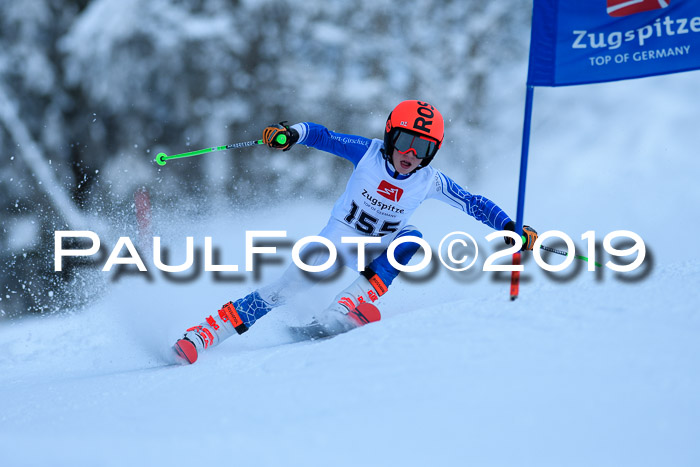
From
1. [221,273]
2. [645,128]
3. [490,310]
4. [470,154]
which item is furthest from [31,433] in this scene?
[645,128]

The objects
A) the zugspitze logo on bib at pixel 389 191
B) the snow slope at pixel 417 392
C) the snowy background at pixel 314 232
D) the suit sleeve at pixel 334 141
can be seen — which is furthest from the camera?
the suit sleeve at pixel 334 141

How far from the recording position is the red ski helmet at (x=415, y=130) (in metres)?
3.46

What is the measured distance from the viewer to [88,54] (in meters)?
8.69

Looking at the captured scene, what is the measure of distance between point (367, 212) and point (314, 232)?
3583 mm

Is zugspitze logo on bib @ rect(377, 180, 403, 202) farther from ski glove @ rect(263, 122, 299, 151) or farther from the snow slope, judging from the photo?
the snow slope

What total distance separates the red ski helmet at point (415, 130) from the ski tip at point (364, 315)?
91 cm

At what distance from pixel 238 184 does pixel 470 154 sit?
12.2ft

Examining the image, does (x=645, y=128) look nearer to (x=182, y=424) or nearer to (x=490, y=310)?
(x=490, y=310)

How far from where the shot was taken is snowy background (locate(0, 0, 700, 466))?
2086 mm

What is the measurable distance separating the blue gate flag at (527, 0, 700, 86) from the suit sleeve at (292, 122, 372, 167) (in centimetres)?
113

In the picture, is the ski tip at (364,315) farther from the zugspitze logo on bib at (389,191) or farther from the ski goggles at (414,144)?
the ski goggles at (414,144)

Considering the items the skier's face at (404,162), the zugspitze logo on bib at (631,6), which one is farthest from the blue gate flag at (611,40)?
the skier's face at (404,162)

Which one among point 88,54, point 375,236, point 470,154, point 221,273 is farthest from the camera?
point 470,154
